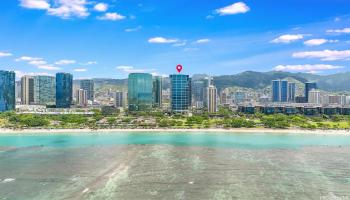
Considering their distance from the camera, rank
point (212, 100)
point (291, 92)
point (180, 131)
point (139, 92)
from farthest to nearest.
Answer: point (291, 92) → point (139, 92) → point (212, 100) → point (180, 131)

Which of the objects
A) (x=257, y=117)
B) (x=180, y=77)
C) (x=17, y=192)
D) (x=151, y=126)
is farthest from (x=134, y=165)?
(x=180, y=77)

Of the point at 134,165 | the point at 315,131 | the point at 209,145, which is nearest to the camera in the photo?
the point at 134,165

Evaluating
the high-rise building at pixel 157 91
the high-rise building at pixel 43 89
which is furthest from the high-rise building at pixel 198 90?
the high-rise building at pixel 43 89

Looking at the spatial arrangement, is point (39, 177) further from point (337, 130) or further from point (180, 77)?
point (180, 77)

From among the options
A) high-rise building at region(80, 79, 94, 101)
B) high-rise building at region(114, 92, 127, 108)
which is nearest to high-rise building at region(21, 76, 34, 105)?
high-rise building at region(114, 92, 127, 108)

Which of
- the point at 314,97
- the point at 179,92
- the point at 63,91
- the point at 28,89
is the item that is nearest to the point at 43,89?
the point at 28,89

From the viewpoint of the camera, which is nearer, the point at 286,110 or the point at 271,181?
the point at 271,181

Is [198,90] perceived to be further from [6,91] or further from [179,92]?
[6,91]
